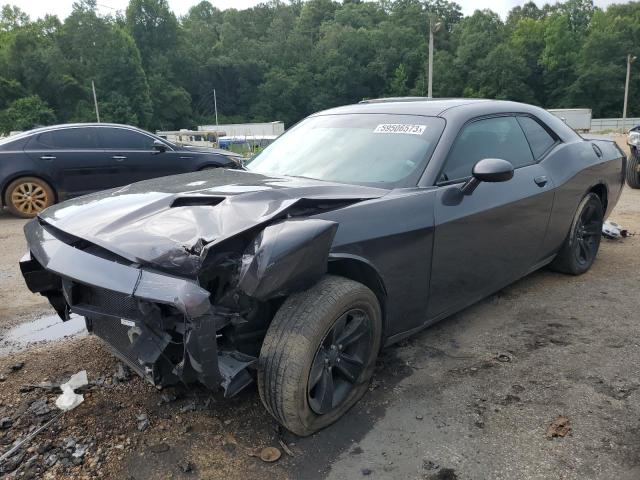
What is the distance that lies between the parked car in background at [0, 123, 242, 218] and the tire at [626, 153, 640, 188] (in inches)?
314

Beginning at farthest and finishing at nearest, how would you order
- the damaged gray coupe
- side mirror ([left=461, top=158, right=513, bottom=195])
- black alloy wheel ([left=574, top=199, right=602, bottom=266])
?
black alloy wheel ([left=574, top=199, right=602, bottom=266]) < side mirror ([left=461, top=158, right=513, bottom=195]) < the damaged gray coupe

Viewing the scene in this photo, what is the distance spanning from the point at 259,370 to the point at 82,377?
4.13 ft

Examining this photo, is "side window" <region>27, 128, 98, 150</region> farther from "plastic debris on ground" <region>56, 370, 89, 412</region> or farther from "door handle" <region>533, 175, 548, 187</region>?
"door handle" <region>533, 175, 548, 187</region>

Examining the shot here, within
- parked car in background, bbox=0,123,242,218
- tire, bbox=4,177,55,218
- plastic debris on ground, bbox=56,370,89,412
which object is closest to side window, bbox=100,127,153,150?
parked car in background, bbox=0,123,242,218

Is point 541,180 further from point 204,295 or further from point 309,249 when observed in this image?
point 204,295

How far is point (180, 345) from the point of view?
2.27 meters

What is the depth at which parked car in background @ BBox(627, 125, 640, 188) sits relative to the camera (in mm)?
8898

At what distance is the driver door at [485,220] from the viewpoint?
9.89 feet

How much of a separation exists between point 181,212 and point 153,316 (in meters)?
0.57

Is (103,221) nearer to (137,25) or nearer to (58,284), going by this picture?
(58,284)

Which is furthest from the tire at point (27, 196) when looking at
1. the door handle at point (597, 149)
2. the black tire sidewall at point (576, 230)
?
the door handle at point (597, 149)

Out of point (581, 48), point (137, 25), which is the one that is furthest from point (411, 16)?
point (137, 25)

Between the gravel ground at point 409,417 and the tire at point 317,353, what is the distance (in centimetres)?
16

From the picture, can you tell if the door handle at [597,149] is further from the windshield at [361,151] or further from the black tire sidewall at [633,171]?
the black tire sidewall at [633,171]
